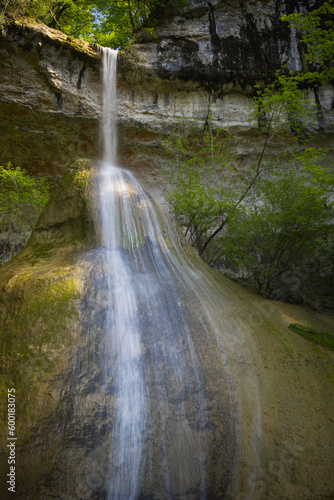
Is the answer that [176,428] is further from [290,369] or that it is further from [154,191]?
[154,191]

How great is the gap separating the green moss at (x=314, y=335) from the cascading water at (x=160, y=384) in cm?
192

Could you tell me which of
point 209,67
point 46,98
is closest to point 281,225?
point 209,67

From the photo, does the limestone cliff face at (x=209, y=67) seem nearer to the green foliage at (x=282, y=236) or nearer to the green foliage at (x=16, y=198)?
the green foliage at (x=16, y=198)

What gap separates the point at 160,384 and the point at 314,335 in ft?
10.0

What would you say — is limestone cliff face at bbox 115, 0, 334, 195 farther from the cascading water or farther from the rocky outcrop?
the cascading water

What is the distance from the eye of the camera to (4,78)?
11.2 metres

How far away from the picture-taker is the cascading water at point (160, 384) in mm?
2938

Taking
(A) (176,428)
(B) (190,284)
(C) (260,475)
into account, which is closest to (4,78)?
(B) (190,284)

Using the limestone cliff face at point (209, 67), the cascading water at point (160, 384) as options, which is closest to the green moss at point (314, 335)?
the cascading water at point (160, 384)

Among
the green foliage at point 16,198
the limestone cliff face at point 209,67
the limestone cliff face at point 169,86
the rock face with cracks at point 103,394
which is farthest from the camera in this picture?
the limestone cliff face at point 209,67

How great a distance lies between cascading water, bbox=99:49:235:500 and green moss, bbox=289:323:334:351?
192 centimetres

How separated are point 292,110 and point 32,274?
7198 mm

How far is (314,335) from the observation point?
16.0ft

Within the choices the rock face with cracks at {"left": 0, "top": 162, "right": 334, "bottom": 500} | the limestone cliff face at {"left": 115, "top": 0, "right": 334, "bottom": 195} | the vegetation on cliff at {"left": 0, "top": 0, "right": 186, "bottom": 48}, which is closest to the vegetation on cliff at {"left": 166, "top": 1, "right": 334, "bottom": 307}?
the rock face with cracks at {"left": 0, "top": 162, "right": 334, "bottom": 500}
